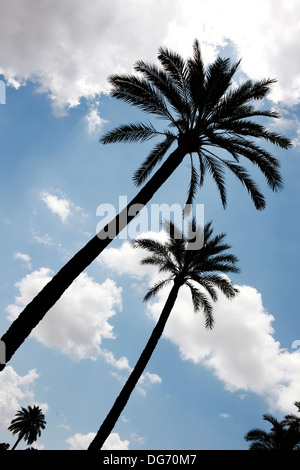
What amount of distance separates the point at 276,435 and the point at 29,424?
36712 mm

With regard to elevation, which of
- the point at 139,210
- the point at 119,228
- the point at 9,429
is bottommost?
the point at 9,429

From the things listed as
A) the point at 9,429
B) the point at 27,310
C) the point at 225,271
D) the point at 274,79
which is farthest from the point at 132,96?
the point at 9,429

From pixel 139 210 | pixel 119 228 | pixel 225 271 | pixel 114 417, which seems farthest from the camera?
pixel 225 271

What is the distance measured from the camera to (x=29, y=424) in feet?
138

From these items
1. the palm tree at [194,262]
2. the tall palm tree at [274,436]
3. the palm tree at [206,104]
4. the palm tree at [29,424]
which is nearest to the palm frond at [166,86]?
the palm tree at [206,104]

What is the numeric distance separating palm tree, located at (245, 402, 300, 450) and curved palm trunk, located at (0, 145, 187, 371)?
19.1 metres

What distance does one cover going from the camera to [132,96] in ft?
32.5

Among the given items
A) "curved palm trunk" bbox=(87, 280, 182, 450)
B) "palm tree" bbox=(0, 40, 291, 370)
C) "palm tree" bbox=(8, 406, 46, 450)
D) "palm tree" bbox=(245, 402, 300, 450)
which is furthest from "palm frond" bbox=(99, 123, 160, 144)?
"palm tree" bbox=(8, 406, 46, 450)

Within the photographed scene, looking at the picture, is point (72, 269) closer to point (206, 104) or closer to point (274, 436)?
point (206, 104)

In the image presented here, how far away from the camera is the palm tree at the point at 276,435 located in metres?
18.5

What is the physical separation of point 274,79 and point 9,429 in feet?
168

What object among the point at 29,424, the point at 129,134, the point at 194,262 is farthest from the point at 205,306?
the point at 29,424

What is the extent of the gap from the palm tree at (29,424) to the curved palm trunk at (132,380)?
134 feet
